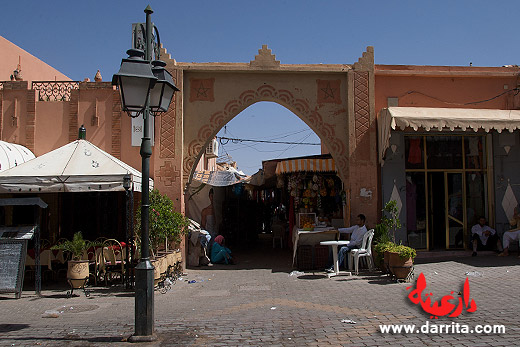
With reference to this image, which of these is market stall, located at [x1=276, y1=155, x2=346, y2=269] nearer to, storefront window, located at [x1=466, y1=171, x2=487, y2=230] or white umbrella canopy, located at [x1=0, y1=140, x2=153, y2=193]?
storefront window, located at [x1=466, y1=171, x2=487, y2=230]

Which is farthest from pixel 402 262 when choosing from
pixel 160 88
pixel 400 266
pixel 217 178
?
pixel 217 178

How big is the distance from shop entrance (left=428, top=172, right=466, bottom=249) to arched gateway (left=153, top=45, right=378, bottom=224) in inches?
73.2

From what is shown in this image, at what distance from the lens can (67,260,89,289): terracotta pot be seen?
9078mm

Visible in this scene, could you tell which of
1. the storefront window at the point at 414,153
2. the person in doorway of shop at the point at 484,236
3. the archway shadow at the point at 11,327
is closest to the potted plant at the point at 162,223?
the archway shadow at the point at 11,327

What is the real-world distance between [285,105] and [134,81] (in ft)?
23.4

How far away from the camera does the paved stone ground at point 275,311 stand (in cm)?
564

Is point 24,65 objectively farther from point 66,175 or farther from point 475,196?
point 475,196

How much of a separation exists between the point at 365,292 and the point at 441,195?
5.33m

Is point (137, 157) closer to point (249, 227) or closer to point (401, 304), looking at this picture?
point (401, 304)

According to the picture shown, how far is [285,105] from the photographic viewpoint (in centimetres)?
A: 1225

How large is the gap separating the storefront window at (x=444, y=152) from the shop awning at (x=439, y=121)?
0.99 m

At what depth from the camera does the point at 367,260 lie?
1092cm

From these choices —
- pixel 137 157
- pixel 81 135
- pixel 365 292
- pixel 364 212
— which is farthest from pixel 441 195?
pixel 81 135

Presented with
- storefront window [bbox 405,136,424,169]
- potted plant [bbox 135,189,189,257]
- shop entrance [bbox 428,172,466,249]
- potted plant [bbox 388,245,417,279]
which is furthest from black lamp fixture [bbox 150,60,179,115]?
shop entrance [bbox 428,172,466,249]
